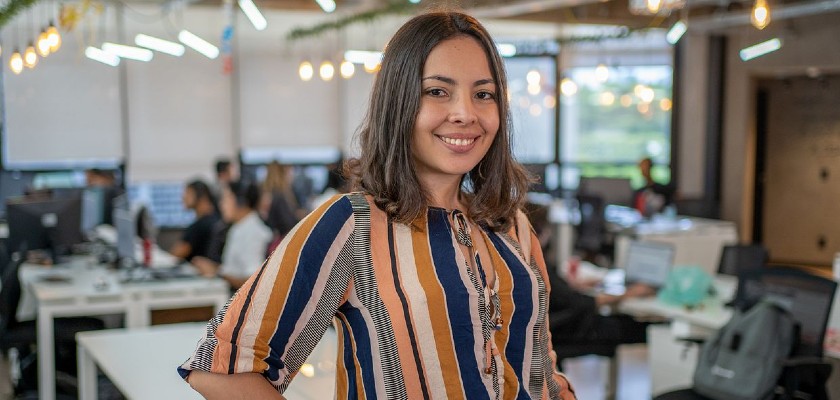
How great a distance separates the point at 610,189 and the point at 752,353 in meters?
6.73

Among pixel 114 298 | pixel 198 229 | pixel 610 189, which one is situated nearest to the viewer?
pixel 114 298

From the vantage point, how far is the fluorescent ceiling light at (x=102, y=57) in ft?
35.9

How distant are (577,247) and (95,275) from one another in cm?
493

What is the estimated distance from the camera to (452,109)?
1.47 m

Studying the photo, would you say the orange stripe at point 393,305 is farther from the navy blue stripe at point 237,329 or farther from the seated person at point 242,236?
the seated person at point 242,236

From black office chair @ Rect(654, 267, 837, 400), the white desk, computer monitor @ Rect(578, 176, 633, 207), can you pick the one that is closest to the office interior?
computer monitor @ Rect(578, 176, 633, 207)

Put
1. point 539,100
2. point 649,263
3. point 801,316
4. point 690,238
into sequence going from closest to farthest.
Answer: point 801,316 → point 649,263 → point 690,238 → point 539,100

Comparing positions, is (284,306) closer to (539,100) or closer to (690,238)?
(690,238)

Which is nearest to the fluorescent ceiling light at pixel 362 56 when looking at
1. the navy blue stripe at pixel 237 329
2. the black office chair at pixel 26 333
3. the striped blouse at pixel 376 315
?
the black office chair at pixel 26 333

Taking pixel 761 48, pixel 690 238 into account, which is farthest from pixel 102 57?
pixel 761 48

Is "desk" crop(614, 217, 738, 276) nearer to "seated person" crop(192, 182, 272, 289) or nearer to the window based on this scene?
"seated person" crop(192, 182, 272, 289)

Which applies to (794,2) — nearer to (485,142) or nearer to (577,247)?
(577,247)

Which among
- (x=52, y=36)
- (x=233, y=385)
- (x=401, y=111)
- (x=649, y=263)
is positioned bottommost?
(x=649, y=263)

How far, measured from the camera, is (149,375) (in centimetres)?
357
